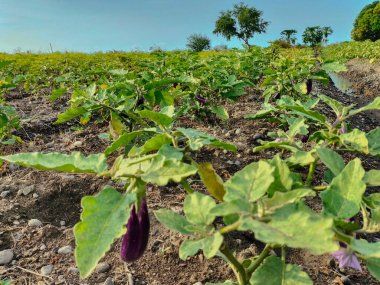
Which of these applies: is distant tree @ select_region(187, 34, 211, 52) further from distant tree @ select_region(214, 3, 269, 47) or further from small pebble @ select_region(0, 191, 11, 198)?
small pebble @ select_region(0, 191, 11, 198)

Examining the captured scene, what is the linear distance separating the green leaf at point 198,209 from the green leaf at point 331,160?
1.02 ft

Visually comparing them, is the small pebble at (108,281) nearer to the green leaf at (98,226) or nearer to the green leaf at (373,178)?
the green leaf at (98,226)

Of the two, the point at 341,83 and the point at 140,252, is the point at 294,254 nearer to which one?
the point at 140,252

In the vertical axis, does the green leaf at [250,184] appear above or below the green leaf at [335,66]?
below

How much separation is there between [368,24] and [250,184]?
39300mm

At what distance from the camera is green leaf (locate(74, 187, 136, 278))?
796mm

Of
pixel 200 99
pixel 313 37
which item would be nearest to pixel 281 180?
pixel 200 99

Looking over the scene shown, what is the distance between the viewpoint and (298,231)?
667 millimetres

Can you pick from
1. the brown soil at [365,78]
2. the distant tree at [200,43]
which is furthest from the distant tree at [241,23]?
the brown soil at [365,78]

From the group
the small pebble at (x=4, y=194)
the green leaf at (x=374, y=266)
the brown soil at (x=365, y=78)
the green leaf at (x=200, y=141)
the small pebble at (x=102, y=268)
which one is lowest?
the brown soil at (x=365, y=78)

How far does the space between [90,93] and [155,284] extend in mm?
1109

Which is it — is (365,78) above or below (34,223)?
below

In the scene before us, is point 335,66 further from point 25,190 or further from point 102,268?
point 102,268

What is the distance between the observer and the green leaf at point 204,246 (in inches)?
30.2
